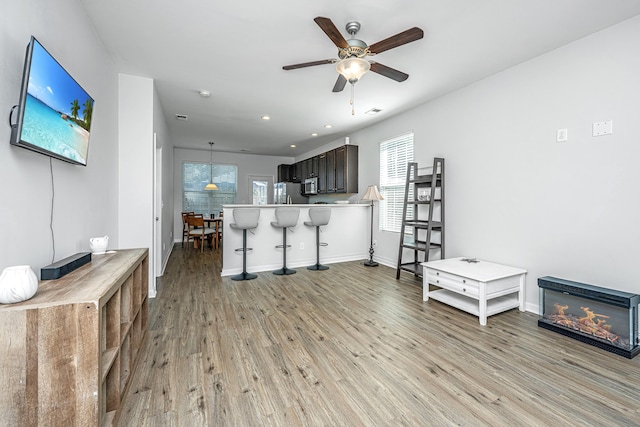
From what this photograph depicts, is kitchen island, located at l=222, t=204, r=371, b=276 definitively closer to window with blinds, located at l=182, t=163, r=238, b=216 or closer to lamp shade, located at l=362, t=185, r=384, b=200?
lamp shade, located at l=362, t=185, r=384, b=200

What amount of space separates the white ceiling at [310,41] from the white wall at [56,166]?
35 centimetres

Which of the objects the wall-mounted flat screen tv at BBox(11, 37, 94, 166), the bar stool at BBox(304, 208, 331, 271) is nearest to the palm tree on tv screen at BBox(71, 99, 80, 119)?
the wall-mounted flat screen tv at BBox(11, 37, 94, 166)

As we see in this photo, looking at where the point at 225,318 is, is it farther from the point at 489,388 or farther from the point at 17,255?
the point at 489,388

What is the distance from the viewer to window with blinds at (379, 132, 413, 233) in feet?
14.9

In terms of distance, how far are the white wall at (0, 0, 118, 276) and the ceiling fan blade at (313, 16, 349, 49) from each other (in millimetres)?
1547

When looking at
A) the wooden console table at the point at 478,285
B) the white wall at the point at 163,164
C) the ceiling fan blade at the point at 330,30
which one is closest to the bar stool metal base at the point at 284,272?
the white wall at the point at 163,164

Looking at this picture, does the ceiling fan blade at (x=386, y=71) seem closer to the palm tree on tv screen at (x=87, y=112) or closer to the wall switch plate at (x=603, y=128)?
the wall switch plate at (x=603, y=128)

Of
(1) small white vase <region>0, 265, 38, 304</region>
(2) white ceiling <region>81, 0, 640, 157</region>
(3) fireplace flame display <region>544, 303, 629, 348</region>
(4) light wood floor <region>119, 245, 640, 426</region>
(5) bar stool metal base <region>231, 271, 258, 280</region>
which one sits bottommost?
(4) light wood floor <region>119, 245, 640, 426</region>

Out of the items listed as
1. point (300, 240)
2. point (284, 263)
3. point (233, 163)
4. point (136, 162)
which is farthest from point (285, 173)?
point (136, 162)

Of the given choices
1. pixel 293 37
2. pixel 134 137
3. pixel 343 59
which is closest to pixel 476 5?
pixel 343 59

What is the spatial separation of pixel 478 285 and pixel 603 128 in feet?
5.66

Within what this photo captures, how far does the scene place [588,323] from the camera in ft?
7.53

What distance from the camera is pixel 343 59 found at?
7.34ft

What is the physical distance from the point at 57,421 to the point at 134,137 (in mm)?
2962
